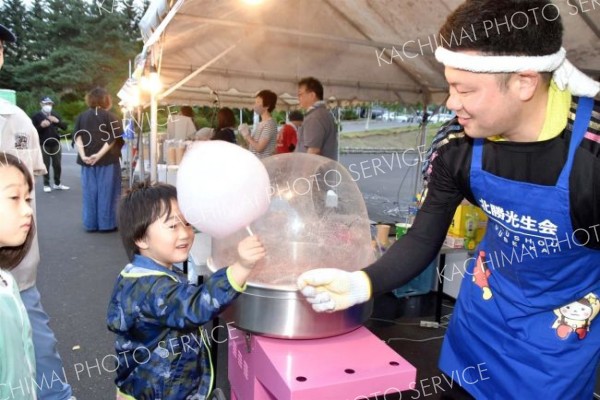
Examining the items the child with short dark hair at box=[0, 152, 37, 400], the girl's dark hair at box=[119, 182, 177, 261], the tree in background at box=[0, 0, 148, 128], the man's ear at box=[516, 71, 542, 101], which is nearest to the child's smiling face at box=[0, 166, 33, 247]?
the child with short dark hair at box=[0, 152, 37, 400]

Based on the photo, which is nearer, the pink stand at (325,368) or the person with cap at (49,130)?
Answer: the pink stand at (325,368)

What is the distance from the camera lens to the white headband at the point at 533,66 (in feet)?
3.10

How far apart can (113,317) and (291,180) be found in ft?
2.85

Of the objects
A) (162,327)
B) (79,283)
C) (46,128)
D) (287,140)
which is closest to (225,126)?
(287,140)

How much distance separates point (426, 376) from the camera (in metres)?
2.55

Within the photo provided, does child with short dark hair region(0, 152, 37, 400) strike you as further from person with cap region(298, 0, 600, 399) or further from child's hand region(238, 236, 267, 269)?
person with cap region(298, 0, 600, 399)

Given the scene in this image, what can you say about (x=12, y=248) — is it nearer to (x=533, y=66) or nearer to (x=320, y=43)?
(x=533, y=66)

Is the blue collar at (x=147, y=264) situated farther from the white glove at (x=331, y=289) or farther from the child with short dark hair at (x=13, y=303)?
the white glove at (x=331, y=289)

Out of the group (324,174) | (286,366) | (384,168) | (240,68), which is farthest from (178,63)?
(384,168)

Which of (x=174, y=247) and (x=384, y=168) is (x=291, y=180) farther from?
(x=384, y=168)

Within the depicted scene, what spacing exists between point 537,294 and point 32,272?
179cm

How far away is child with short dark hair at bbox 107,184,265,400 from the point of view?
1.23m

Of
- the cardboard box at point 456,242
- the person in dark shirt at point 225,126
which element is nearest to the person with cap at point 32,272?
the cardboard box at point 456,242

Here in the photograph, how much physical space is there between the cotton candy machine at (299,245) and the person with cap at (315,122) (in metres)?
1.85
